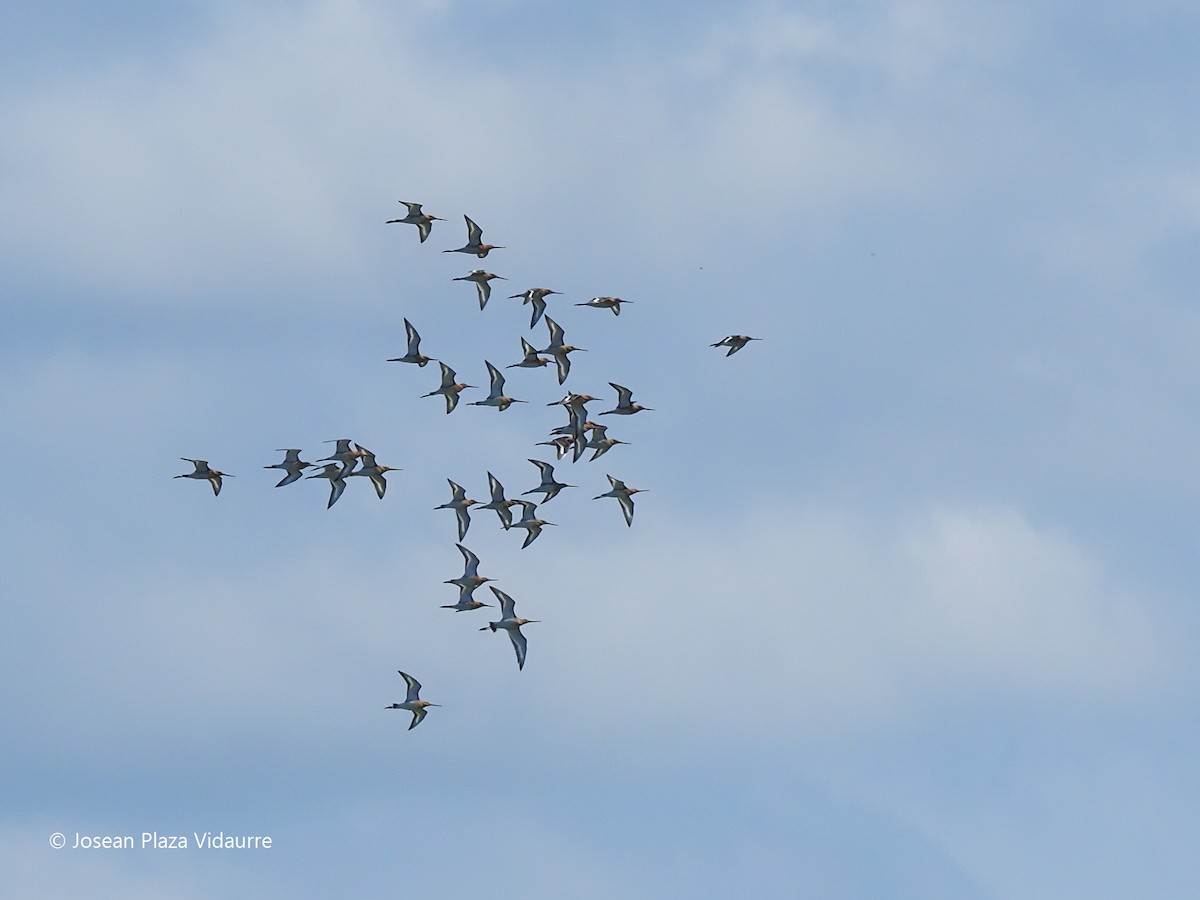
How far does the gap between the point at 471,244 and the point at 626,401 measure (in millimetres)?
9325

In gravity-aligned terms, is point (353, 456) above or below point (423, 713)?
above

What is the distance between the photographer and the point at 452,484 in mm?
96188

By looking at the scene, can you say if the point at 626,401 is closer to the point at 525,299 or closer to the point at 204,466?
the point at 525,299

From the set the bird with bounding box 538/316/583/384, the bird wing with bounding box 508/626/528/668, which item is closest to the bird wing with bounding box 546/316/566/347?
the bird with bounding box 538/316/583/384

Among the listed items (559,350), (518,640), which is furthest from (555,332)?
(518,640)

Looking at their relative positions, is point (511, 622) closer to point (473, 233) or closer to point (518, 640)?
point (518, 640)

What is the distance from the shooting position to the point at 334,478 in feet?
316

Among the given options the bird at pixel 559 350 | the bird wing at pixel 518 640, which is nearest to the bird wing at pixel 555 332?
the bird at pixel 559 350

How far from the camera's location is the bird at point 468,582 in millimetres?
92875

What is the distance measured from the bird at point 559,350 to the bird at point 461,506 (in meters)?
6.33

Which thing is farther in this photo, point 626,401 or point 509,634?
point 626,401

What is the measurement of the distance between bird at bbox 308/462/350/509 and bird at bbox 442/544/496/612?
6.03m

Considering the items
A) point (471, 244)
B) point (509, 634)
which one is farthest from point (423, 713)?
point (471, 244)

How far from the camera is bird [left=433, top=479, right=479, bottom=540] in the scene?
→ 316 feet
